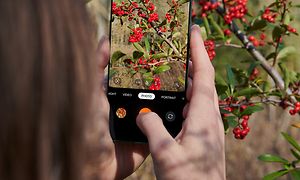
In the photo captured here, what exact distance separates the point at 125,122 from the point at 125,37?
0.74 ft

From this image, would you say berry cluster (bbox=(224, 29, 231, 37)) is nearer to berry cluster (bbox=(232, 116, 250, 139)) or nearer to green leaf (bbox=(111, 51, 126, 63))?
berry cluster (bbox=(232, 116, 250, 139))

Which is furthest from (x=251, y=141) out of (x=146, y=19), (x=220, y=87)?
(x=146, y=19)

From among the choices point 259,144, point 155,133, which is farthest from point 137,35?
point 259,144

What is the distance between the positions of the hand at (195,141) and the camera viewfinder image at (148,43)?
22 cm

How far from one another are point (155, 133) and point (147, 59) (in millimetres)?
374

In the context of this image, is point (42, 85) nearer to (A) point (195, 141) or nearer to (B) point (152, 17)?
(A) point (195, 141)

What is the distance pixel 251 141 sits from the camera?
14.3 ft

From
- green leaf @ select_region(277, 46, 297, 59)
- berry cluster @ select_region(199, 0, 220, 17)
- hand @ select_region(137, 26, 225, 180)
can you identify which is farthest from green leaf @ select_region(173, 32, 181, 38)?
green leaf @ select_region(277, 46, 297, 59)

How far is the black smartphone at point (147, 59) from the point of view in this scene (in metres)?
1.34

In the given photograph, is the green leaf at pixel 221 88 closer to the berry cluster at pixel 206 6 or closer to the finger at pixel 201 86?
the berry cluster at pixel 206 6

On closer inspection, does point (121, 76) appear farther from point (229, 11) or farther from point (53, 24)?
point (229, 11)

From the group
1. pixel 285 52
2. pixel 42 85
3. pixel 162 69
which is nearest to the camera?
pixel 42 85

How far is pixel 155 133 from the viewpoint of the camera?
107 centimetres

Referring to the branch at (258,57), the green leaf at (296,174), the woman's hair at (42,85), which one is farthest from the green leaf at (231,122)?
the woman's hair at (42,85)
